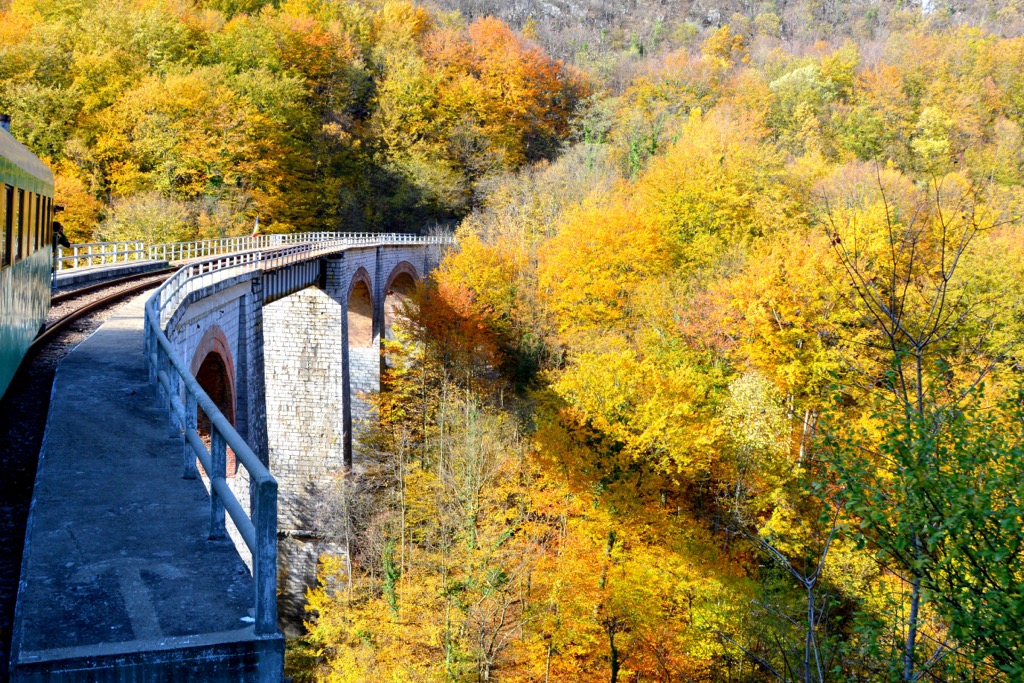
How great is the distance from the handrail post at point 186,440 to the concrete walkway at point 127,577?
0.21 ft

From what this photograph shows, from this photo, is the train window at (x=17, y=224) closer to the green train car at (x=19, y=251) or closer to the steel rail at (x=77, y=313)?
the green train car at (x=19, y=251)

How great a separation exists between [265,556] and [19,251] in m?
6.74

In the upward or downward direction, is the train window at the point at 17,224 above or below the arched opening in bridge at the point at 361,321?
above

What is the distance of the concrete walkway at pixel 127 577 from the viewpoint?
3.14m

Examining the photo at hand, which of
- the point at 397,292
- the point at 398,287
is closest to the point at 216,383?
the point at 398,287

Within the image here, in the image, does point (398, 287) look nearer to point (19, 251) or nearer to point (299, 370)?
point (299, 370)

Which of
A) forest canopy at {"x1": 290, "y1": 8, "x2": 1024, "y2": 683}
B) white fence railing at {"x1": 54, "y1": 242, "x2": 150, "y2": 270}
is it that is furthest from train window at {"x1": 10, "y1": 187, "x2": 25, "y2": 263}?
white fence railing at {"x1": 54, "y1": 242, "x2": 150, "y2": 270}

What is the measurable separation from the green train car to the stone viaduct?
846cm

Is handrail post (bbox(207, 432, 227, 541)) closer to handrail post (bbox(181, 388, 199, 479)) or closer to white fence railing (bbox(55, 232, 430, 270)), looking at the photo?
handrail post (bbox(181, 388, 199, 479))

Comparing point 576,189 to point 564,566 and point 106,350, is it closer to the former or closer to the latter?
point 564,566

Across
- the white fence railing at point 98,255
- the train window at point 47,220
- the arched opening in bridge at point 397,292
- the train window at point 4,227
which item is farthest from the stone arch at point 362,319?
the train window at point 4,227

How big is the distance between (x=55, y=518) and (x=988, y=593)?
698 cm

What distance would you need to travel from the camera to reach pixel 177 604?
139 inches

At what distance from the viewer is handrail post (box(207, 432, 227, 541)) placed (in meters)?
4.18
